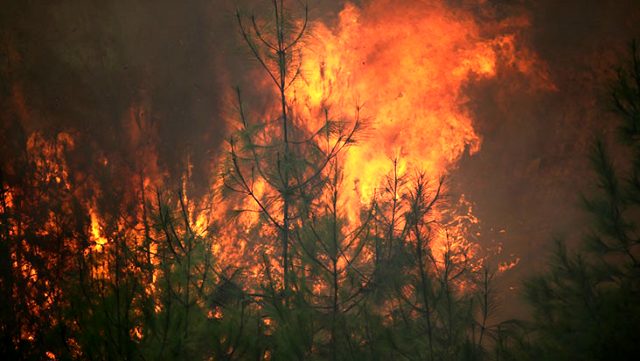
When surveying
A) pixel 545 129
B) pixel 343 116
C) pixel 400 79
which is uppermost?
pixel 400 79

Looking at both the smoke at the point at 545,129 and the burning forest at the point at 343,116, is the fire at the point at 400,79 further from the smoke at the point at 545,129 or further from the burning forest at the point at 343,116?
the smoke at the point at 545,129

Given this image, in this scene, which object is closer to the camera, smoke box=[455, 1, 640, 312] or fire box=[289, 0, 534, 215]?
smoke box=[455, 1, 640, 312]

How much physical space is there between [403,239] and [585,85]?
10.7ft

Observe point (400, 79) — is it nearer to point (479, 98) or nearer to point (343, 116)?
point (343, 116)

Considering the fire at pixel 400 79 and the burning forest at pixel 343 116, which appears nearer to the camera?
the burning forest at pixel 343 116

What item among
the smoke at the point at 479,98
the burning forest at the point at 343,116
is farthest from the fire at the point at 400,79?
the smoke at the point at 479,98

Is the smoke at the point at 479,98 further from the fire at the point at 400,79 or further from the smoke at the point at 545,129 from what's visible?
the fire at the point at 400,79

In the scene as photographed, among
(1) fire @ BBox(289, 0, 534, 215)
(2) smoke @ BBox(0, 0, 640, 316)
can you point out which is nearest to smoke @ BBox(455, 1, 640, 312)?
(2) smoke @ BBox(0, 0, 640, 316)

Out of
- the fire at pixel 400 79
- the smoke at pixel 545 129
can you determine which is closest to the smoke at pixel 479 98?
the smoke at pixel 545 129

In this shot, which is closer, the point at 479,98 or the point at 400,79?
the point at 479,98

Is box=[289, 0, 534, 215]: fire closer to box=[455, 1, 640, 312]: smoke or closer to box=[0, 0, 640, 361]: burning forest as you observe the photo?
box=[0, 0, 640, 361]: burning forest

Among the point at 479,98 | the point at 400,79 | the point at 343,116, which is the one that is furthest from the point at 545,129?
the point at 343,116

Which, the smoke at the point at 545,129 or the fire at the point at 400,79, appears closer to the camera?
the smoke at the point at 545,129

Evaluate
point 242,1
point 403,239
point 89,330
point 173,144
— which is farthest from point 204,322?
point 242,1
